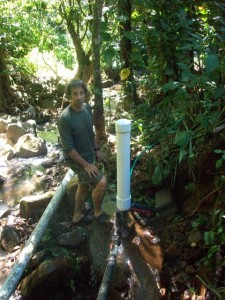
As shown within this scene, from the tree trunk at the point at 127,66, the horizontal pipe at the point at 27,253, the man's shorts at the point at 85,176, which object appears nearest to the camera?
the horizontal pipe at the point at 27,253

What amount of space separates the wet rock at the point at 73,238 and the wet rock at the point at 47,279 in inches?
13.4

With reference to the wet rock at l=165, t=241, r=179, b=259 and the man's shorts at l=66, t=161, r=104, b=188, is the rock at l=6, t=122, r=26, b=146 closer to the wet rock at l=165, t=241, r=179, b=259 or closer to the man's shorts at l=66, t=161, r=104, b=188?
the man's shorts at l=66, t=161, r=104, b=188

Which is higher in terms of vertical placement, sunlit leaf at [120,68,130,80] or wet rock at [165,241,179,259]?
sunlit leaf at [120,68,130,80]

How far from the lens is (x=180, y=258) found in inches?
131

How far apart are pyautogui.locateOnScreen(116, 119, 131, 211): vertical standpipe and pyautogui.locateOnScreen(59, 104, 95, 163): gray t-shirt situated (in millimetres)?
866

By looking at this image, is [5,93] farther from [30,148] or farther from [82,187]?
[82,187]

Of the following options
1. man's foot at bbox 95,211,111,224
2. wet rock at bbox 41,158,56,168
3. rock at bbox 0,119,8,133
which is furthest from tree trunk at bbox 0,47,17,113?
man's foot at bbox 95,211,111,224

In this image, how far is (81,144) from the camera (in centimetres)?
404

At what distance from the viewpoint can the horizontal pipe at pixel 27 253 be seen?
3286 millimetres

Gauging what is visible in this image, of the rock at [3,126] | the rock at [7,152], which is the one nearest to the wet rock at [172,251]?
the rock at [7,152]

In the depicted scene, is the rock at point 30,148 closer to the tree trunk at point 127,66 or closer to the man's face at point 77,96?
the tree trunk at point 127,66

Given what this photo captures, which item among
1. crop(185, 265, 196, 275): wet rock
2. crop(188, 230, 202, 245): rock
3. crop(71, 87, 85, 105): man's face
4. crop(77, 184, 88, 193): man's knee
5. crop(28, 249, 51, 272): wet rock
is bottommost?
crop(28, 249, 51, 272): wet rock

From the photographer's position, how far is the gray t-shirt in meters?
3.83

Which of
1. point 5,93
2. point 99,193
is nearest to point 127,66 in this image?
point 99,193
